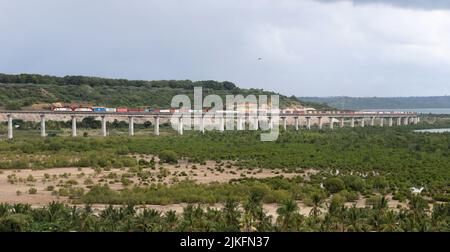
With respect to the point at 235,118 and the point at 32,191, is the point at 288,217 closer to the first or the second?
the point at 32,191

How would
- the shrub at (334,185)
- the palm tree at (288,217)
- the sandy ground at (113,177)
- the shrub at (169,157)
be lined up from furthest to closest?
the shrub at (169,157), the shrub at (334,185), the sandy ground at (113,177), the palm tree at (288,217)

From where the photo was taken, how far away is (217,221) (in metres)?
28.7

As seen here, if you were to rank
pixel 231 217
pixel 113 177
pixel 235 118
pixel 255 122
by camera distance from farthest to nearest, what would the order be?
pixel 255 122, pixel 235 118, pixel 113 177, pixel 231 217

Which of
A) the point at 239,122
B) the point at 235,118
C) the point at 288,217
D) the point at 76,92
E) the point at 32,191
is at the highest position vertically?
the point at 76,92

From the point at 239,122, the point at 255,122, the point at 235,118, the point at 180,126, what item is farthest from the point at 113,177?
the point at 255,122

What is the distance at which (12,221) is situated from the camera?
1078 inches

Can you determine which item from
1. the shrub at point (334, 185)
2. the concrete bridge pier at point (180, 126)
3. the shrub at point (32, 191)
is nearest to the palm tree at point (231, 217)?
the shrub at point (334, 185)

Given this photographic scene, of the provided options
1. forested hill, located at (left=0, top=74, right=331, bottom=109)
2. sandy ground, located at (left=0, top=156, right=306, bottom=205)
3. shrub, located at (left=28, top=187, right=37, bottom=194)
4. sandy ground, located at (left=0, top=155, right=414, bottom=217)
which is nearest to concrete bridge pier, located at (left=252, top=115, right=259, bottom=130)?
forested hill, located at (left=0, top=74, right=331, bottom=109)

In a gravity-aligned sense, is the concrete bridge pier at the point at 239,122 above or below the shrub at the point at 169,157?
above

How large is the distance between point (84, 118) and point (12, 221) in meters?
108

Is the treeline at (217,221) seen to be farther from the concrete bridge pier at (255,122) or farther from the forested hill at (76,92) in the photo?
the forested hill at (76,92)

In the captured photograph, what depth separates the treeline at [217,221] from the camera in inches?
1062

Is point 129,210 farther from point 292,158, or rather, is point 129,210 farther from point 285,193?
point 292,158
